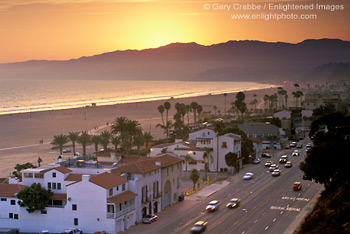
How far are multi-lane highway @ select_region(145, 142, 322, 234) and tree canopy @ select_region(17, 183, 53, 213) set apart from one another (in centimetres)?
1003

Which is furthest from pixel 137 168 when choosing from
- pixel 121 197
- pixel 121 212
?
pixel 121 212

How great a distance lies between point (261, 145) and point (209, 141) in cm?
1702

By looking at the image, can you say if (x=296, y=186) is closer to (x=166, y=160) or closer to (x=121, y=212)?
(x=166, y=160)

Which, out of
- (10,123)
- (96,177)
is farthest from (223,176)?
(10,123)

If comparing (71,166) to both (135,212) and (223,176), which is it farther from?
(223,176)

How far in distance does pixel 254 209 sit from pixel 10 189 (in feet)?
75.1

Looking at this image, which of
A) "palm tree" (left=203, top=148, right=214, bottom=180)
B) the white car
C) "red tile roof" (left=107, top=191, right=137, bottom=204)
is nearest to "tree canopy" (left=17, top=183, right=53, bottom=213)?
"red tile roof" (left=107, top=191, right=137, bottom=204)

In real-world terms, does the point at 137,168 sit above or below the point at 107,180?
above

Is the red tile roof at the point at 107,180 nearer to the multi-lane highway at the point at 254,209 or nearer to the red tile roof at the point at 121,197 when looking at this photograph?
the red tile roof at the point at 121,197

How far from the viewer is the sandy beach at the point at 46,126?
86.9 m

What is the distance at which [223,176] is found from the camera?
68.8 metres

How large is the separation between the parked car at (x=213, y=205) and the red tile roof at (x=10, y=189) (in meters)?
17.4

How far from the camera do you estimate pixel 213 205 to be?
50.1 m

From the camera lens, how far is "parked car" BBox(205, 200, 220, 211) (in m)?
49.3
